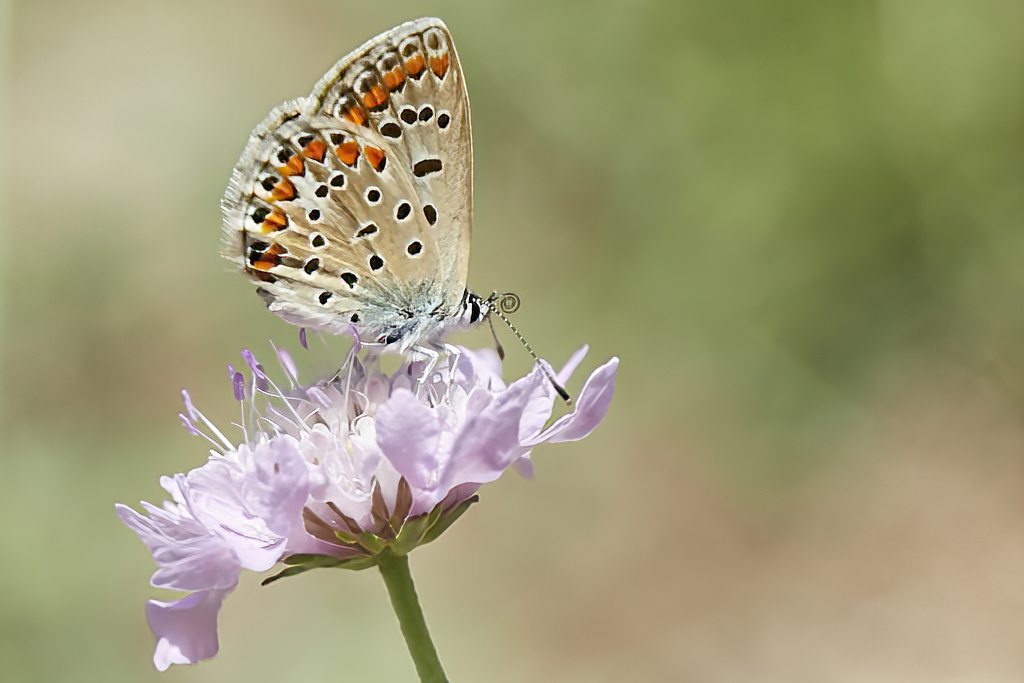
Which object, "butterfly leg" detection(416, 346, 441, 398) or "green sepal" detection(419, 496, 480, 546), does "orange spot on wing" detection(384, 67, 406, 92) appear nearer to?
"butterfly leg" detection(416, 346, 441, 398)

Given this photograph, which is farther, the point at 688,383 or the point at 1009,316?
the point at 688,383

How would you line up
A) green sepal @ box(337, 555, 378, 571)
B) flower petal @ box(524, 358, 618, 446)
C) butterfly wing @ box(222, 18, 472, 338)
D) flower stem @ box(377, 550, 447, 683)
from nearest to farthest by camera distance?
flower stem @ box(377, 550, 447, 683) → green sepal @ box(337, 555, 378, 571) → flower petal @ box(524, 358, 618, 446) → butterfly wing @ box(222, 18, 472, 338)

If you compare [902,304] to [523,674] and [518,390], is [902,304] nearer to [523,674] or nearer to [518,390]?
[523,674]

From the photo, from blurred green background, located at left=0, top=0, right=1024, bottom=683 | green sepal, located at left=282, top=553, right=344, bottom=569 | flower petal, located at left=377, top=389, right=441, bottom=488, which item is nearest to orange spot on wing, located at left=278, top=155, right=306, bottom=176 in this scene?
flower petal, located at left=377, top=389, right=441, bottom=488

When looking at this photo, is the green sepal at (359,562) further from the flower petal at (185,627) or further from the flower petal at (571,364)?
the flower petal at (571,364)

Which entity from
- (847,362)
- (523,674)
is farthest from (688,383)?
(523,674)

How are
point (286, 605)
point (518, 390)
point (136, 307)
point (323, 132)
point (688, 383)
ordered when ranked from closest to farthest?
point (518, 390) → point (323, 132) → point (286, 605) → point (688, 383) → point (136, 307)

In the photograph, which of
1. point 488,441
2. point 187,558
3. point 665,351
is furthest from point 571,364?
point 665,351

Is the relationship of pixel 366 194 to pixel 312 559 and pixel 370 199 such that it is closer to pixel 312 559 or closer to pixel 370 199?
pixel 370 199
